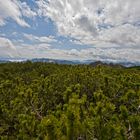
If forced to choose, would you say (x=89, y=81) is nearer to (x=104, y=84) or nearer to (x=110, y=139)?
(x=104, y=84)

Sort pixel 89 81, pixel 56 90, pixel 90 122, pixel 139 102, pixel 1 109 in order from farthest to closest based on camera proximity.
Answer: pixel 89 81
pixel 56 90
pixel 1 109
pixel 139 102
pixel 90 122

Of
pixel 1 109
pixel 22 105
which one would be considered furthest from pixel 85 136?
pixel 1 109

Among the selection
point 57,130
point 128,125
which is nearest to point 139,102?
point 128,125

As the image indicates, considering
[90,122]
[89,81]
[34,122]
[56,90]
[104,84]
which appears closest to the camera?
[90,122]

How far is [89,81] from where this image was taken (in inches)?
1340

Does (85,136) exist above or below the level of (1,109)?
above

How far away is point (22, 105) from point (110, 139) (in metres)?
12.9

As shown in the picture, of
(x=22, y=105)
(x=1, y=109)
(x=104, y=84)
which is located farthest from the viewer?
(x=104, y=84)

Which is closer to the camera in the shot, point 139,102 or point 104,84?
point 139,102

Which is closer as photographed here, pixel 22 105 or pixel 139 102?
pixel 139 102

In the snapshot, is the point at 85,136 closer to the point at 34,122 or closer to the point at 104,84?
the point at 34,122

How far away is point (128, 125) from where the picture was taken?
13000 mm

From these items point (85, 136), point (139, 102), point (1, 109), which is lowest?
point (1, 109)

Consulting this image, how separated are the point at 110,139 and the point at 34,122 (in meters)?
6.00
